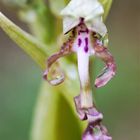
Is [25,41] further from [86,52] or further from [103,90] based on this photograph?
[103,90]

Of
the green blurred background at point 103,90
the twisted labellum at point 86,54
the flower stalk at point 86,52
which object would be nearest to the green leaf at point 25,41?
the flower stalk at point 86,52

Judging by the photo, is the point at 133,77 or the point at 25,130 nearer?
the point at 25,130

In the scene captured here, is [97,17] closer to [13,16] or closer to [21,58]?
[21,58]

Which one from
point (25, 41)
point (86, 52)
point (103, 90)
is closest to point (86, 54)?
point (86, 52)

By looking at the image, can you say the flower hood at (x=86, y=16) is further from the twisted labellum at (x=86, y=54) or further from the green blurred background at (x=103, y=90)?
the green blurred background at (x=103, y=90)

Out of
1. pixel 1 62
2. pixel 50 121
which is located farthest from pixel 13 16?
pixel 50 121

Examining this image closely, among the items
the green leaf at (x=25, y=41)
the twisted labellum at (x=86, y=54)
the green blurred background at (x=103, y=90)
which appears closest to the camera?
the twisted labellum at (x=86, y=54)
